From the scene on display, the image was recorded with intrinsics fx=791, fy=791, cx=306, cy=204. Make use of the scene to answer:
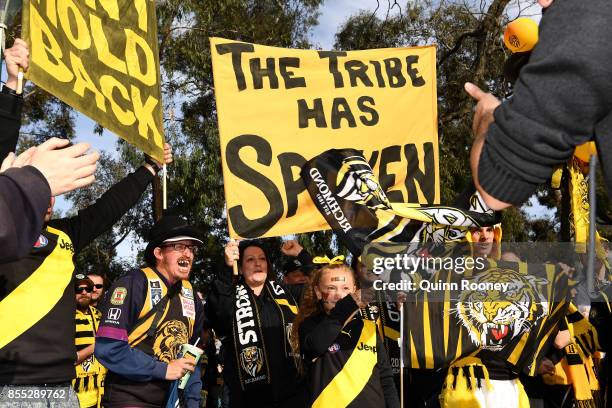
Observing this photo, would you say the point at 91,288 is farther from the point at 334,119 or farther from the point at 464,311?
the point at 464,311

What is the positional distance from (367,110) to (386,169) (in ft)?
1.83

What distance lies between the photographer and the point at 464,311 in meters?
5.36

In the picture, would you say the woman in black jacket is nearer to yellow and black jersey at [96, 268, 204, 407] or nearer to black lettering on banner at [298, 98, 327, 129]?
yellow and black jersey at [96, 268, 204, 407]

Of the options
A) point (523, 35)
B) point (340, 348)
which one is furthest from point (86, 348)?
point (523, 35)

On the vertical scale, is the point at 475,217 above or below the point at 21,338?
above

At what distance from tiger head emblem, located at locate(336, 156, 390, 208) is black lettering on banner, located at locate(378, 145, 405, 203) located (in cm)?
99

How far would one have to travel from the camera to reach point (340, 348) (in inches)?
214

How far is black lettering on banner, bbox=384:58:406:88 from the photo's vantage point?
24.0 ft

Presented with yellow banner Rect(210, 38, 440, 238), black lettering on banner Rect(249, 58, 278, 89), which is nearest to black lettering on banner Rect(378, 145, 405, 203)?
yellow banner Rect(210, 38, 440, 238)

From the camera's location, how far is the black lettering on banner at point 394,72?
24.0ft

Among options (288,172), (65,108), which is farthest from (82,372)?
(65,108)

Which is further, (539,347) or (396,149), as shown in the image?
(396,149)

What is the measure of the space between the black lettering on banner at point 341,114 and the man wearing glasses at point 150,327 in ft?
6.61

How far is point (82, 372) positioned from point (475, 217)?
16.1ft
